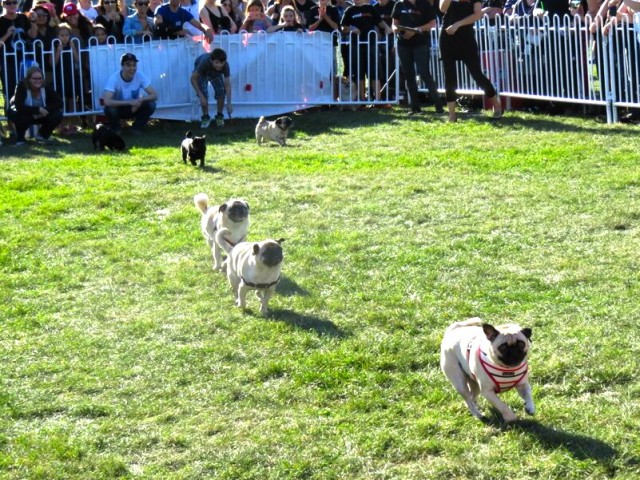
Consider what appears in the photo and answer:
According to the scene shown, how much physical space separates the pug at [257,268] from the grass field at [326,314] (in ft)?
0.54

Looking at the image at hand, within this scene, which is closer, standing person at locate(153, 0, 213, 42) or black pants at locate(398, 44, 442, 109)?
black pants at locate(398, 44, 442, 109)

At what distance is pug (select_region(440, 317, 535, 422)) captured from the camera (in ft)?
18.6

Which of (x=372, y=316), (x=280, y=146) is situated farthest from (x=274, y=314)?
(x=280, y=146)

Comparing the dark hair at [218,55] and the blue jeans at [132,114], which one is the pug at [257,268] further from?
the dark hair at [218,55]

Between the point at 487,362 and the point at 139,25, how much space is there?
560 inches

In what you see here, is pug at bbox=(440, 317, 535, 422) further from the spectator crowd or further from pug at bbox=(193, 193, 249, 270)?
the spectator crowd

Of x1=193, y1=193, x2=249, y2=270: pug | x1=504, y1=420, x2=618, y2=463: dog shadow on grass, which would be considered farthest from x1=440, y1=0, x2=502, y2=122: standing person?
x1=504, y1=420, x2=618, y2=463: dog shadow on grass

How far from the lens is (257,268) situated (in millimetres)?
8125

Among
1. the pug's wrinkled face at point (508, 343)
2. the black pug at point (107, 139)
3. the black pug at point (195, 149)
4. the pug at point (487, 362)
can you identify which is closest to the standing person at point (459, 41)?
the black pug at point (195, 149)

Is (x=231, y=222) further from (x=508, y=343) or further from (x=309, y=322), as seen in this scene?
(x=508, y=343)

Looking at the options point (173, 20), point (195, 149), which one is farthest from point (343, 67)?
point (195, 149)

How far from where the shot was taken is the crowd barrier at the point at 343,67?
53.8 ft

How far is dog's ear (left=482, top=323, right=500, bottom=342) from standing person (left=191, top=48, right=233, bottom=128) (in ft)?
43.1

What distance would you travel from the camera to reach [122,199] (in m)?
12.7
